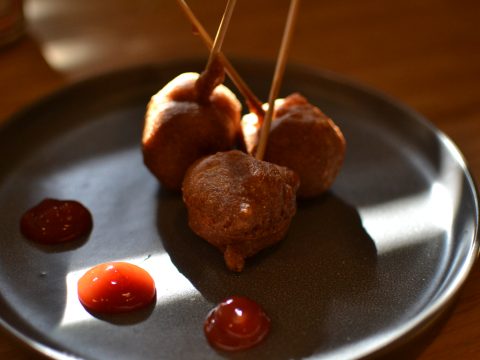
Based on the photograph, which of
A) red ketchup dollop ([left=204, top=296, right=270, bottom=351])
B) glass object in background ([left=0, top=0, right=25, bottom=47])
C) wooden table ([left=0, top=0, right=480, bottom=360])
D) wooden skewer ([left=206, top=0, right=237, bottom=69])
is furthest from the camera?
glass object in background ([left=0, top=0, right=25, bottom=47])

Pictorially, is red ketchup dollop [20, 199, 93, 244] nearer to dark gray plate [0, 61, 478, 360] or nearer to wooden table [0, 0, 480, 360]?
dark gray plate [0, 61, 478, 360]

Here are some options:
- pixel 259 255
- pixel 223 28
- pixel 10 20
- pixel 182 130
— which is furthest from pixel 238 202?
pixel 10 20

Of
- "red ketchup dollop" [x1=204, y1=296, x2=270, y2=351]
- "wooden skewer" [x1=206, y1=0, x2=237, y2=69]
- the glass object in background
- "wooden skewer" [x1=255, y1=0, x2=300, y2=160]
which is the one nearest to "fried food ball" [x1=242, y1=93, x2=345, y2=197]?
"wooden skewer" [x1=255, y1=0, x2=300, y2=160]

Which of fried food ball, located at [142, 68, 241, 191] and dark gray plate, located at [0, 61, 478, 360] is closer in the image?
dark gray plate, located at [0, 61, 478, 360]

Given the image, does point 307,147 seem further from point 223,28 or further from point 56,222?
point 56,222

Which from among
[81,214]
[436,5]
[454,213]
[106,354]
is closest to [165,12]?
[436,5]

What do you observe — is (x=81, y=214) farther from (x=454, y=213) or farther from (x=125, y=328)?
(x=454, y=213)

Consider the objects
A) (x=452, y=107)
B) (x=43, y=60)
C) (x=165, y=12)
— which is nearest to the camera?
(x=452, y=107)
